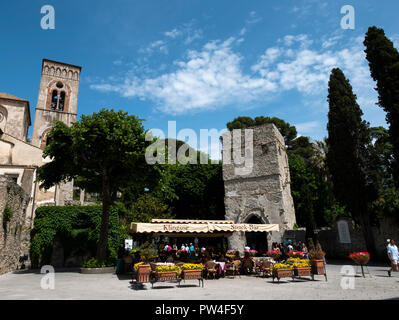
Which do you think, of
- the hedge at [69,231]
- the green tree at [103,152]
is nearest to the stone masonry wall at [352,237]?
the green tree at [103,152]

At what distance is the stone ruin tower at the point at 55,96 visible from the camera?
131ft

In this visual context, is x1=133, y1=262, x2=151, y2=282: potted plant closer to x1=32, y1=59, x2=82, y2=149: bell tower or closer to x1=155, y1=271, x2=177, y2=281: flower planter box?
x1=155, y1=271, x2=177, y2=281: flower planter box

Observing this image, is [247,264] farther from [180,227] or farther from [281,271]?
[180,227]

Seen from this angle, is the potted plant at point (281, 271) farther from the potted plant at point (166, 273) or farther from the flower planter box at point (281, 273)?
the potted plant at point (166, 273)

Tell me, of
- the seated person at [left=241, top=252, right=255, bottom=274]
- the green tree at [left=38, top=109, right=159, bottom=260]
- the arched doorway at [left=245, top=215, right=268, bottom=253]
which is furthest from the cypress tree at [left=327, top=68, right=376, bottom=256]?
the green tree at [left=38, top=109, right=159, bottom=260]

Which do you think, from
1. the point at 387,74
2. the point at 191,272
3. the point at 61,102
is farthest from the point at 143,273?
the point at 61,102

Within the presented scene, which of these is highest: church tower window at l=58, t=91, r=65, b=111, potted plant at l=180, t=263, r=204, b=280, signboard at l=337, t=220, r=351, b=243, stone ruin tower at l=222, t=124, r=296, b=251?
church tower window at l=58, t=91, r=65, b=111

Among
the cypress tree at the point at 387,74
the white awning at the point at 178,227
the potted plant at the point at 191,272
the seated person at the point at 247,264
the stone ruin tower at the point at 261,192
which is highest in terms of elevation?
the cypress tree at the point at 387,74

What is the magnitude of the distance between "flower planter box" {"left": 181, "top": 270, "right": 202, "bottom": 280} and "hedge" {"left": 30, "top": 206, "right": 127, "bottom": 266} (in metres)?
11.1

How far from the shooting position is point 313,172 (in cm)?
3067

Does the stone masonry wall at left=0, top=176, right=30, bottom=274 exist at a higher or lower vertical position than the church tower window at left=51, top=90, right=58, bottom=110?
lower

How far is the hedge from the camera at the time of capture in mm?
18562

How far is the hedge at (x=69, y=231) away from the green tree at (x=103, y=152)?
5070mm
